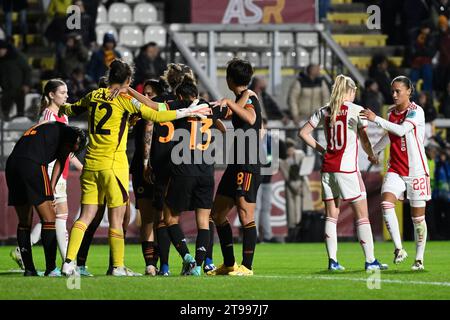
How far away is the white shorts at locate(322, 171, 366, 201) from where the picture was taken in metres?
13.4

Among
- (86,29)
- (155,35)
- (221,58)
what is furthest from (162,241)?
(155,35)

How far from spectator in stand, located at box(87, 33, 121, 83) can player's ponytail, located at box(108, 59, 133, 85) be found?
12.2m

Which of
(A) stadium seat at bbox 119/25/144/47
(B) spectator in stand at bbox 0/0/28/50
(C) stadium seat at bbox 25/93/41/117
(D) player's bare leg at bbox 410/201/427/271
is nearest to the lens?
(D) player's bare leg at bbox 410/201/427/271

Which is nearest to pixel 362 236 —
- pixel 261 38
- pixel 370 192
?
pixel 370 192

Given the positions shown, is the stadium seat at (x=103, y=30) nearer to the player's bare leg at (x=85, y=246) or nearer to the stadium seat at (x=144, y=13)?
the stadium seat at (x=144, y=13)

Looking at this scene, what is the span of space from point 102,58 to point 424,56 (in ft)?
24.1

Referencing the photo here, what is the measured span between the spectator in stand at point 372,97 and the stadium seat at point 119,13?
19.6 ft

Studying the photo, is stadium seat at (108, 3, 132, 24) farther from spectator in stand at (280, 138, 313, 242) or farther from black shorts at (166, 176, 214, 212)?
black shorts at (166, 176, 214, 212)

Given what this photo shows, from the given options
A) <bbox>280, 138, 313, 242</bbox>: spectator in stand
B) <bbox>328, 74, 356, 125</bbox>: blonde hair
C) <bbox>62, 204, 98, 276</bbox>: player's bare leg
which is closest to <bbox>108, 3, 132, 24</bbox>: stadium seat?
<bbox>280, 138, 313, 242</bbox>: spectator in stand

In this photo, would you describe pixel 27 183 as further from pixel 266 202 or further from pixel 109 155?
pixel 266 202

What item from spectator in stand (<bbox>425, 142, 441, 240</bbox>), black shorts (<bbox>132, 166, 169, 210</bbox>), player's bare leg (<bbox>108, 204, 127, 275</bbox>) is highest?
black shorts (<bbox>132, 166, 169, 210</bbox>)

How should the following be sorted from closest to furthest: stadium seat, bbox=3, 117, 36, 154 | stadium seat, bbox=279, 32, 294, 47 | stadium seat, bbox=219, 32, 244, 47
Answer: stadium seat, bbox=3, 117, 36, 154 → stadium seat, bbox=219, 32, 244, 47 → stadium seat, bbox=279, 32, 294, 47

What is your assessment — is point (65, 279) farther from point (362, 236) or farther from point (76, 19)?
point (76, 19)

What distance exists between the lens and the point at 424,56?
2784 centimetres
